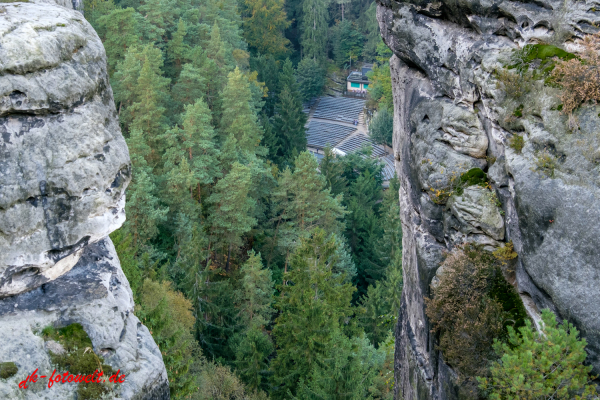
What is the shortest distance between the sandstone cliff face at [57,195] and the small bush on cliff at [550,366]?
285 inches

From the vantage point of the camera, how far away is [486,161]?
13.5 m

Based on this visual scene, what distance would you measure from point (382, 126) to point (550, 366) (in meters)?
48.6

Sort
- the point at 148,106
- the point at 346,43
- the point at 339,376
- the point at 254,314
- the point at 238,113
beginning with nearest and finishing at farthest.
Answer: the point at 339,376
the point at 254,314
the point at 148,106
the point at 238,113
the point at 346,43

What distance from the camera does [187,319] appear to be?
76.2ft

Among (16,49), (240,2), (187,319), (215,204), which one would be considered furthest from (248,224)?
(240,2)

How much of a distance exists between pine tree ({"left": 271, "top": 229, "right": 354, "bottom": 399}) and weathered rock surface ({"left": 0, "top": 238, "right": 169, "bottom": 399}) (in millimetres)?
10942

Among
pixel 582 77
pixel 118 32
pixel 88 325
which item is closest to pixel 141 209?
pixel 118 32

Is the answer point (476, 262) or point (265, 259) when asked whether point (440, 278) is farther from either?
point (265, 259)

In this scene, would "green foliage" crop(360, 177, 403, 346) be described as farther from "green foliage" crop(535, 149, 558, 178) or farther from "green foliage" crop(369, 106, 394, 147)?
"green foliage" crop(369, 106, 394, 147)

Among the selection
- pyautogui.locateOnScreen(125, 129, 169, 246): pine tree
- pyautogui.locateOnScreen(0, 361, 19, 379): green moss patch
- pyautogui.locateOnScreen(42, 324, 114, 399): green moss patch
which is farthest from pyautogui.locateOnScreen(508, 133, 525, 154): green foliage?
pyautogui.locateOnScreen(125, 129, 169, 246): pine tree

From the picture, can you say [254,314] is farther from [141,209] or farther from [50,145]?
[50,145]

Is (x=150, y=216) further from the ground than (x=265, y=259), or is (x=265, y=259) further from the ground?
(x=150, y=216)

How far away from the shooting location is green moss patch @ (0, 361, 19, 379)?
9.66 metres

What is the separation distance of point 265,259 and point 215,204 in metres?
5.34
